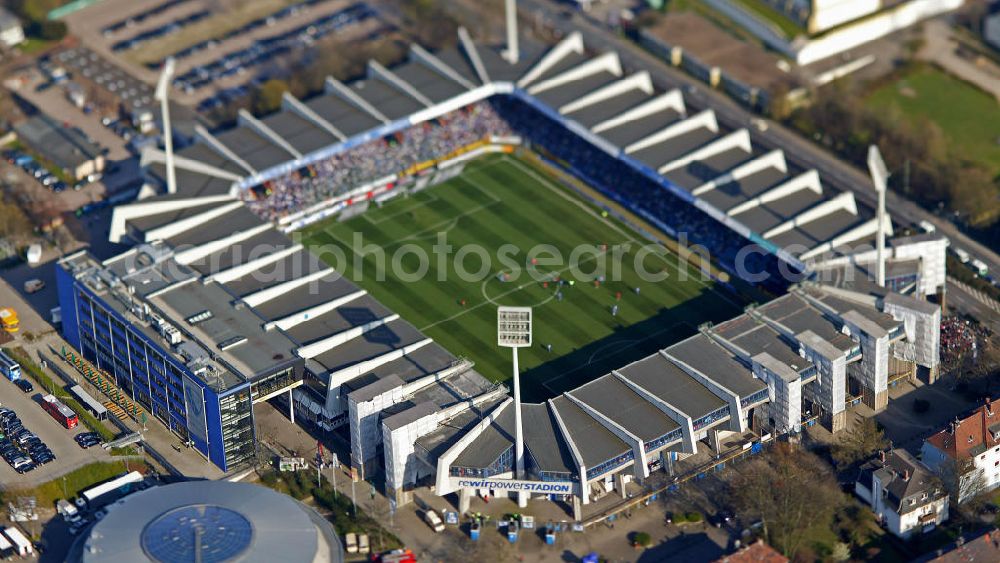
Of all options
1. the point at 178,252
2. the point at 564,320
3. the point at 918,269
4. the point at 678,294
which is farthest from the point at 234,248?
the point at 918,269

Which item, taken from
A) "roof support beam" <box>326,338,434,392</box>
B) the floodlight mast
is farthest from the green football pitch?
the floodlight mast

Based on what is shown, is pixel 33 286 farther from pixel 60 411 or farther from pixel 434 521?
pixel 434 521

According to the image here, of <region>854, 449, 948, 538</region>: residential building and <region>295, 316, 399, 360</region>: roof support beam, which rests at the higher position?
<region>295, 316, 399, 360</region>: roof support beam

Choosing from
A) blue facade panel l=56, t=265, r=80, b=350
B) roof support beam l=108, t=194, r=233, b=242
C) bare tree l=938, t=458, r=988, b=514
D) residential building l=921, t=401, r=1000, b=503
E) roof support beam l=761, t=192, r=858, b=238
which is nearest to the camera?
bare tree l=938, t=458, r=988, b=514

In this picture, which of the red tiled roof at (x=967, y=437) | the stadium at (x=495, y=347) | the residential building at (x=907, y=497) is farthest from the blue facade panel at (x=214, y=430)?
the red tiled roof at (x=967, y=437)

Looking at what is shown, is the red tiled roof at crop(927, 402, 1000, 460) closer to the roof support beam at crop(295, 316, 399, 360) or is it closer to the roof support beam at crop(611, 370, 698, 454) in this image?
the roof support beam at crop(611, 370, 698, 454)

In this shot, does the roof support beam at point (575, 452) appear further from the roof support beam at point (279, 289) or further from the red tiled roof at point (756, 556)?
the roof support beam at point (279, 289)
